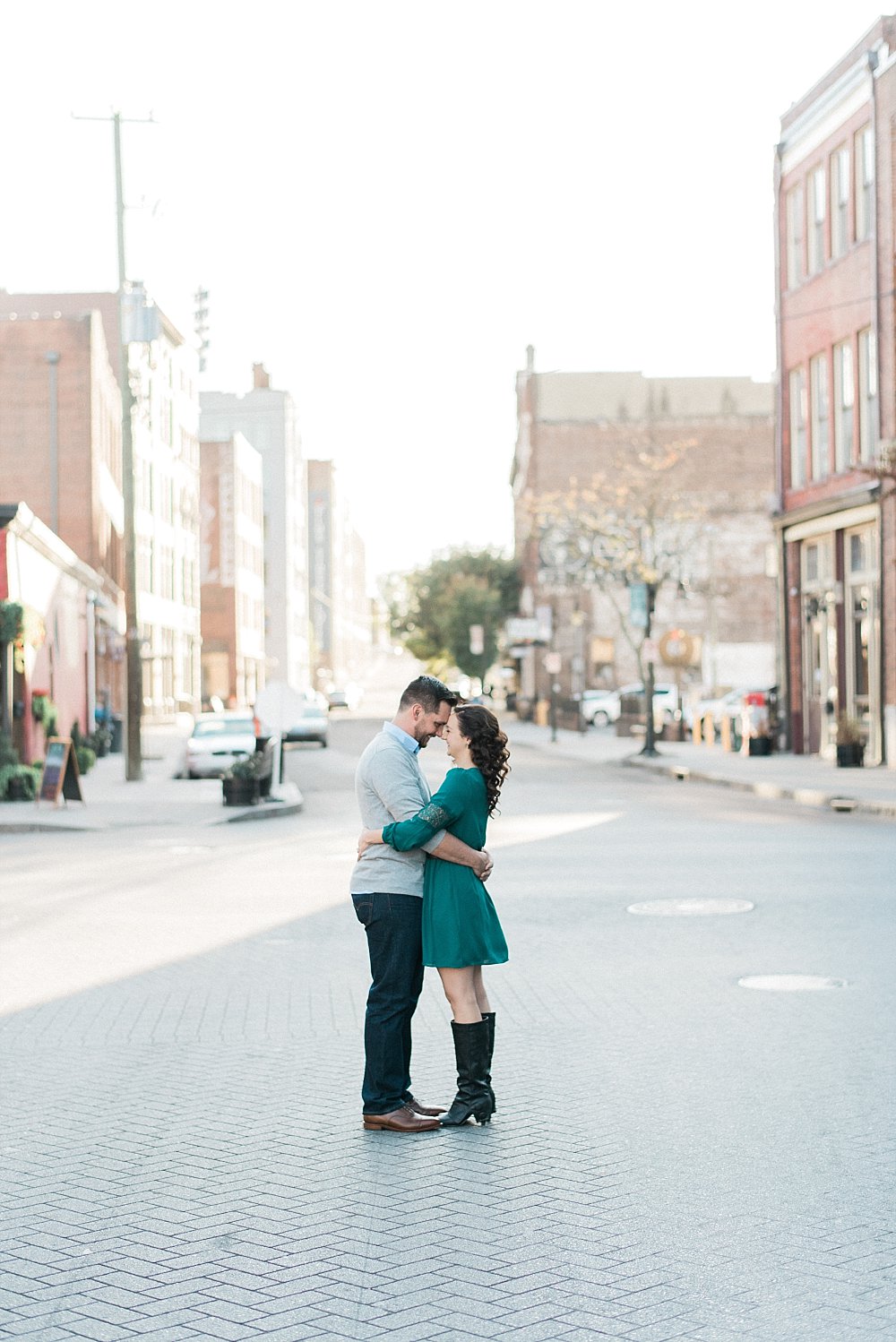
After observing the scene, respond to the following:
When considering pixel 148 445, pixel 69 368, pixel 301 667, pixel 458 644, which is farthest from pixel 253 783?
pixel 301 667

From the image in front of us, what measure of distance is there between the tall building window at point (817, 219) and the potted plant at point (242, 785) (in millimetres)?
18207

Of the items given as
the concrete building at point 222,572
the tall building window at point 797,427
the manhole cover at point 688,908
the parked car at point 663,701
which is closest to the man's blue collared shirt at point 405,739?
the manhole cover at point 688,908

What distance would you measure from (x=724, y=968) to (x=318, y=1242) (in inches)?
221

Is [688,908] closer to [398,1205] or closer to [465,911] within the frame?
[465,911]

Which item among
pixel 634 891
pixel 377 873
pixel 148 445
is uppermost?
pixel 148 445

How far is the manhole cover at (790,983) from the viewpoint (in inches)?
388

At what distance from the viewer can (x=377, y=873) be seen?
7.02 metres

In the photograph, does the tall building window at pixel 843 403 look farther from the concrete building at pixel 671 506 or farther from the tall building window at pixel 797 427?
the concrete building at pixel 671 506

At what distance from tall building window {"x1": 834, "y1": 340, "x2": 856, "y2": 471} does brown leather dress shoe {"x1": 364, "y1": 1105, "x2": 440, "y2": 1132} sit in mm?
29633

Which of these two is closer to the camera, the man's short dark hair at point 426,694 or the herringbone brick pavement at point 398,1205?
the herringbone brick pavement at point 398,1205

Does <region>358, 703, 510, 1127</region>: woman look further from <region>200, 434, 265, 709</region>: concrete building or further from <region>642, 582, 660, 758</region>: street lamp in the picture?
<region>200, 434, 265, 709</region>: concrete building

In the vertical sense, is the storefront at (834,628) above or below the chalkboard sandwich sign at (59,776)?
→ above

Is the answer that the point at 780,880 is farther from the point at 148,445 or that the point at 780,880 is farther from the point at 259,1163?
the point at 148,445

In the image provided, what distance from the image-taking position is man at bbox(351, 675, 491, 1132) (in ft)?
22.6
